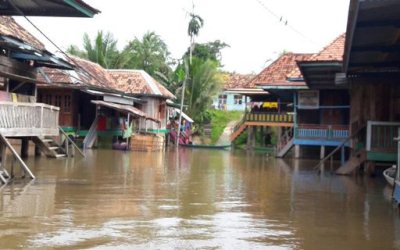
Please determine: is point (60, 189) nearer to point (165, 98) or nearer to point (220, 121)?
point (165, 98)

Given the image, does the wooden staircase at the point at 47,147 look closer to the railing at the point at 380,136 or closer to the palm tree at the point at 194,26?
the railing at the point at 380,136

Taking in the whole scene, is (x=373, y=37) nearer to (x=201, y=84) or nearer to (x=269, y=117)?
(x=269, y=117)

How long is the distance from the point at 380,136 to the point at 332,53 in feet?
10.0

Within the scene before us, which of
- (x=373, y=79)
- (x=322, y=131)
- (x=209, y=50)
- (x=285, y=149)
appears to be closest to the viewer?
(x=373, y=79)

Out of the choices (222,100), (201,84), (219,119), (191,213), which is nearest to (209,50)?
(222,100)

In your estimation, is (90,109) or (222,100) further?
(222,100)

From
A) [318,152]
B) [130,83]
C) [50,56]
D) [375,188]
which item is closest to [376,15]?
[375,188]

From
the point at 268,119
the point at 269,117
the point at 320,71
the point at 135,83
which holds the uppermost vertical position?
the point at 135,83

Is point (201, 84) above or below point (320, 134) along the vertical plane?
above

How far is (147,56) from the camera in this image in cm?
5016

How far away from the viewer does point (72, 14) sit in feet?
45.8

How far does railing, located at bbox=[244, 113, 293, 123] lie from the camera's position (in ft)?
108

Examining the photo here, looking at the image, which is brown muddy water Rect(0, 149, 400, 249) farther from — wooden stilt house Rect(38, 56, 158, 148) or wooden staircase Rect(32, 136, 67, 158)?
wooden stilt house Rect(38, 56, 158, 148)

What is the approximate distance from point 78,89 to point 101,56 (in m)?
14.1
